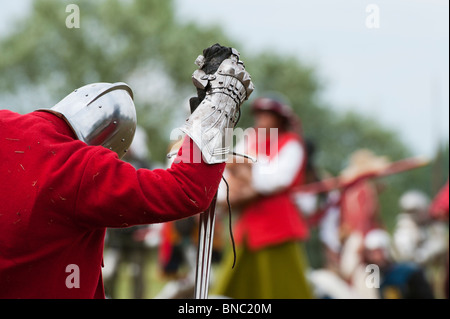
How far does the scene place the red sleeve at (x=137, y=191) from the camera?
217 cm

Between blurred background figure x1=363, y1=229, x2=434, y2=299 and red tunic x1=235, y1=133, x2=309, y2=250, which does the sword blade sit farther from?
blurred background figure x1=363, y1=229, x2=434, y2=299

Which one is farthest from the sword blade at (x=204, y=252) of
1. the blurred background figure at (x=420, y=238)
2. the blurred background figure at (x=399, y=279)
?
the blurred background figure at (x=420, y=238)

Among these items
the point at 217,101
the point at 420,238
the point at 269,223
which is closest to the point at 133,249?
the point at 269,223

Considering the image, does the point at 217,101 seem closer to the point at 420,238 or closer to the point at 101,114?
the point at 101,114

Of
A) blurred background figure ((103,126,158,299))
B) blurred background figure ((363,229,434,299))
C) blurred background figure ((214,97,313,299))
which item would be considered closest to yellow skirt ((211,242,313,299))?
blurred background figure ((214,97,313,299))

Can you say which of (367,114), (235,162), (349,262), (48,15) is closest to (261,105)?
(235,162)

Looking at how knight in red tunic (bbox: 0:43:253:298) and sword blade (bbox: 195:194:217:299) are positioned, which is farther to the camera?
sword blade (bbox: 195:194:217:299)

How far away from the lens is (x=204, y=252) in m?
2.57

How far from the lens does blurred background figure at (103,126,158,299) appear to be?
743cm

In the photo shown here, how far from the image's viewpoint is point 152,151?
2264 centimetres

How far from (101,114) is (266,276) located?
9.82 feet

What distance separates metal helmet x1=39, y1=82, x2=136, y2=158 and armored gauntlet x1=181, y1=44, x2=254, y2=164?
26 centimetres

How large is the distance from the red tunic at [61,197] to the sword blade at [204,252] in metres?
0.32

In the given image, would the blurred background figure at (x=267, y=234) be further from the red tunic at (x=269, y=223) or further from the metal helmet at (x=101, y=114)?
the metal helmet at (x=101, y=114)
